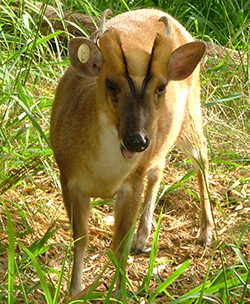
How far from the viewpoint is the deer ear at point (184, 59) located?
4430 millimetres

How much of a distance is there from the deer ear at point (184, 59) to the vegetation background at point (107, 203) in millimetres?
876

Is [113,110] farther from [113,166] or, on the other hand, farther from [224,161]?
[224,161]

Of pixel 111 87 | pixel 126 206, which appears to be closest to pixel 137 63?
pixel 111 87

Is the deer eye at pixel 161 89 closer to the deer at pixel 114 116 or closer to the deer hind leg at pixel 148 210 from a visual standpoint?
the deer at pixel 114 116

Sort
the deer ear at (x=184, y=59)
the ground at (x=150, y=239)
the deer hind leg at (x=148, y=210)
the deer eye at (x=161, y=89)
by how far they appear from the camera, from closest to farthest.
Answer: the deer eye at (x=161, y=89), the deer ear at (x=184, y=59), the ground at (x=150, y=239), the deer hind leg at (x=148, y=210)

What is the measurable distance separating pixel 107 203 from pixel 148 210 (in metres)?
0.31

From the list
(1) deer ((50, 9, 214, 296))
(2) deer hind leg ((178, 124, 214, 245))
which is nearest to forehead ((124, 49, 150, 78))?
(1) deer ((50, 9, 214, 296))

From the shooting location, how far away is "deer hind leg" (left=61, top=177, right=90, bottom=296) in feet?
15.1

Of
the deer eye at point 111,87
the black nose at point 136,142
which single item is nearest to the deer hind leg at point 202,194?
the deer eye at point 111,87

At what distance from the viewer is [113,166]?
14.5 feet

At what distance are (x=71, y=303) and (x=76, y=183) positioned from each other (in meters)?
1.00

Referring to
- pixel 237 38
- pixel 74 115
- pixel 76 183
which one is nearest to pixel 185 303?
pixel 76 183

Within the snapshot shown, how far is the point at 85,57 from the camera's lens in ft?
13.8

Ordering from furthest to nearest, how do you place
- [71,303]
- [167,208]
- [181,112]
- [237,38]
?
[237,38], [167,208], [181,112], [71,303]
